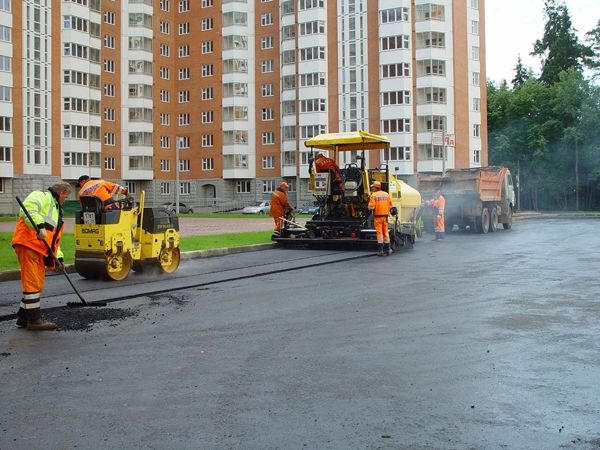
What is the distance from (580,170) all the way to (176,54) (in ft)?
147

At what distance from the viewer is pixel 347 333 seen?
7.48m

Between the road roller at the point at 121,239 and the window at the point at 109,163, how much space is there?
62.1 m

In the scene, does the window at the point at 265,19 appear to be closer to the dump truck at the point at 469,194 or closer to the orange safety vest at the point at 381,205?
the dump truck at the point at 469,194

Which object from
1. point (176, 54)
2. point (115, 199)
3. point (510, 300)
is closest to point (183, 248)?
Result: point (115, 199)

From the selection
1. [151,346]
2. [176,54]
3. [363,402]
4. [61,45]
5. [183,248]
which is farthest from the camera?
→ [176,54]

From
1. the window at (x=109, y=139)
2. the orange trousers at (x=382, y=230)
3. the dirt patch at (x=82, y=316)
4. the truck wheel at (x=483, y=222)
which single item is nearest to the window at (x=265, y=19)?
the window at (x=109, y=139)

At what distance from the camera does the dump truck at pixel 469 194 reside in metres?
27.7

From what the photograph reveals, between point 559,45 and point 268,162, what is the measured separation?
37.1m

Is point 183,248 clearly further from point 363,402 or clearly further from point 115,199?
point 363,402

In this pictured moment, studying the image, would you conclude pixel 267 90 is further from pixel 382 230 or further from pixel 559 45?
pixel 382 230

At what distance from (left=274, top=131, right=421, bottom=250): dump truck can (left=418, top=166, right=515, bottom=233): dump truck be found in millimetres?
8171

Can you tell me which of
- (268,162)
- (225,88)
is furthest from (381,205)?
(225,88)

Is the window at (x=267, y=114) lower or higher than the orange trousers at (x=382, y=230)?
higher

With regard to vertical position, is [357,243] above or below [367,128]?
below
